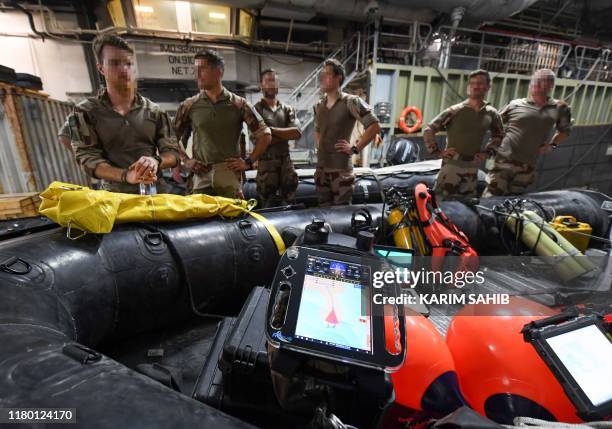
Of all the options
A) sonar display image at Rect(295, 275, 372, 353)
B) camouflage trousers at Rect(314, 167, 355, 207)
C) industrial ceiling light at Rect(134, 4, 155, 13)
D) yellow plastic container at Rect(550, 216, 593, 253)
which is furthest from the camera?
industrial ceiling light at Rect(134, 4, 155, 13)

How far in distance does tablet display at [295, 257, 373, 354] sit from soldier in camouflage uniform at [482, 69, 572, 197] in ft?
11.5

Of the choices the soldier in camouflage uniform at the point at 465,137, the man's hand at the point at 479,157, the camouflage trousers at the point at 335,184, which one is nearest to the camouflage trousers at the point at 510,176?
the soldier in camouflage uniform at the point at 465,137

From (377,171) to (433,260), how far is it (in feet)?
9.37

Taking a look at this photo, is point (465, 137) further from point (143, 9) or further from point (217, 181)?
point (143, 9)

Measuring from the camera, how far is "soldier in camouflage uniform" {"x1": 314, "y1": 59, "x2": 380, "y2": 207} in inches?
102

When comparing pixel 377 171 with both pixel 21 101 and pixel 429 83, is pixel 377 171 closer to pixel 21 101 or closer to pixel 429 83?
pixel 429 83

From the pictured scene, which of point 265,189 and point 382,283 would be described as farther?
point 265,189

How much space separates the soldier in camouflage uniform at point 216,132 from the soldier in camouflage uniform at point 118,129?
403 mm

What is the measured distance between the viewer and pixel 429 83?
18.3 ft

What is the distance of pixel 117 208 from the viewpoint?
137 cm

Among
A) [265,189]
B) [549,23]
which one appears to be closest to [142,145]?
[265,189]

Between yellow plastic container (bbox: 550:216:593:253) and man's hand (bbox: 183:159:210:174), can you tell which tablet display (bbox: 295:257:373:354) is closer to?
man's hand (bbox: 183:159:210:174)

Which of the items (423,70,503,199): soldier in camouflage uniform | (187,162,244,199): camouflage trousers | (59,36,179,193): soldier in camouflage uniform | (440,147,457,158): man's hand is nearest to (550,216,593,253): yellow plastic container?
(423,70,503,199): soldier in camouflage uniform

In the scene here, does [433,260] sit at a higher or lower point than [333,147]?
lower
